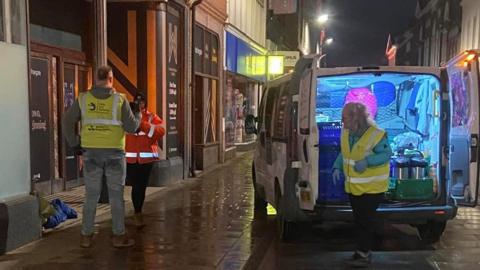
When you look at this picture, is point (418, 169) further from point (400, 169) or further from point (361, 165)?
point (361, 165)

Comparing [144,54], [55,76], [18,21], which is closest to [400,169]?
[18,21]

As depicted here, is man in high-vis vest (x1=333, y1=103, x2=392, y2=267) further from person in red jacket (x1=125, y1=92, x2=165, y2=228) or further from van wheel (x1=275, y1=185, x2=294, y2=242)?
person in red jacket (x1=125, y1=92, x2=165, y2=228)

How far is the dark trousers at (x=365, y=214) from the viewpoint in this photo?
20.6 feet

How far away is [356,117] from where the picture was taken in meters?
6.21

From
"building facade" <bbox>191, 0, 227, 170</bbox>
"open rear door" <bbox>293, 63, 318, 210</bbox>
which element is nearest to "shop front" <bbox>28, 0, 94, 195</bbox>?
"building facade" <bbox>191, 0, 227, 170</bbox>

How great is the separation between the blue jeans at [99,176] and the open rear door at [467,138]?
438 cm

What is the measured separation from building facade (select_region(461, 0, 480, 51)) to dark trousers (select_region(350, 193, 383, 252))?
17.1 m

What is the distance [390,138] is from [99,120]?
143 inches

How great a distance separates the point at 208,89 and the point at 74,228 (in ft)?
28.7

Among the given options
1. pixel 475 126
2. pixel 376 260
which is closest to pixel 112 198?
pixel 376 260

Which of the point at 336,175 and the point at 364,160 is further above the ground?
the point at 364,160

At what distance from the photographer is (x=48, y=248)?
21.5ft

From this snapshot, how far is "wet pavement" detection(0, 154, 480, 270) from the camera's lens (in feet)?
20.2

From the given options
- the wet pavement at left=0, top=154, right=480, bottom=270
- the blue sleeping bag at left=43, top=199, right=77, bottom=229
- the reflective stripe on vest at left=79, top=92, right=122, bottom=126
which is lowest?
the wet pavement at left=0, top=154, right=480, bottom=270
